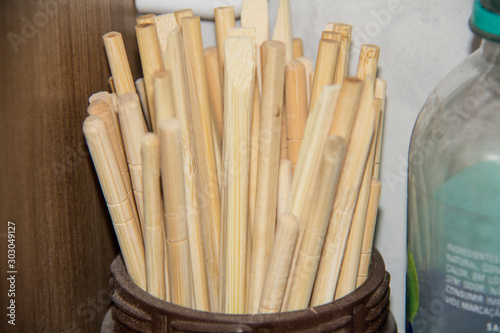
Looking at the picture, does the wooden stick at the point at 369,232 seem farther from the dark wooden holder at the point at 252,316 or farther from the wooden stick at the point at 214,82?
the wooden stick at the point at 214,82

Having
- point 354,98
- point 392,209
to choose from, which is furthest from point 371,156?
point 392,209

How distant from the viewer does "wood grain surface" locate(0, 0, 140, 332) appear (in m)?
0.33

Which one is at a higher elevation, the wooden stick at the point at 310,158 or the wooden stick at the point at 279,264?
the wooden stick at the point at 310,158

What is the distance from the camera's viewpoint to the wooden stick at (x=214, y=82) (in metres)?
0.41

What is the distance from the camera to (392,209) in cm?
49

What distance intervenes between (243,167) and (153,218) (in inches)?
2.3

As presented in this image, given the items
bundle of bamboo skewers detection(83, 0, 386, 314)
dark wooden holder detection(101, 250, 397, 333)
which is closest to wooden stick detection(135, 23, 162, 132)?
bundle of bamboo skewers detection(83, 0, 386, 314)

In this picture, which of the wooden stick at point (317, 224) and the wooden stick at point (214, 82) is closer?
the wooden stick at point (317, 224)

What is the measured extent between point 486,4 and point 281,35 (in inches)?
5.1

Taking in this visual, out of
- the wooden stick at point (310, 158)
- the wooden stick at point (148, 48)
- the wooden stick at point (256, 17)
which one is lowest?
the wooden stick at point (310, 158)

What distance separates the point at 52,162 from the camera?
1.20 feet

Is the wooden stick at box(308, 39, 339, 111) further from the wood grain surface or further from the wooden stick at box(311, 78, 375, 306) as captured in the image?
the wood grain surface

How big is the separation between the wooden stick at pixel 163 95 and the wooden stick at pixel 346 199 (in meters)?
0.10

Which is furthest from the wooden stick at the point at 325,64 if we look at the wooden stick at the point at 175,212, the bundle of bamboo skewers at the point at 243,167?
the wooden stick at the point at 175,212
